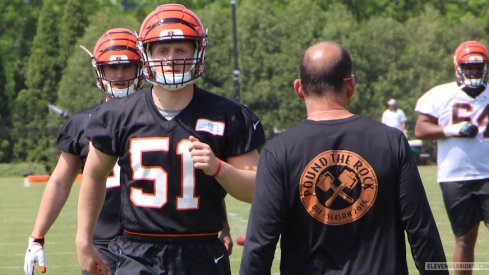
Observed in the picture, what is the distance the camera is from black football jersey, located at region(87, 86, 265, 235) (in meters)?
4.34

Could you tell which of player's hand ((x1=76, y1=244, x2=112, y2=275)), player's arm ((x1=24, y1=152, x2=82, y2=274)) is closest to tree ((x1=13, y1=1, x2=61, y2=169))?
player's arm ((x1=24, y1=152, x2=82, y2=274))

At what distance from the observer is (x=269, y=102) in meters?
36.8

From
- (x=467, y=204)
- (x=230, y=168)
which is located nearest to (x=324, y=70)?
(x=230, y=168)

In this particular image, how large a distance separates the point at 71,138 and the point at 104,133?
100cm

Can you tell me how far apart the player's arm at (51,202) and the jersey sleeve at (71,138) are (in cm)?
3

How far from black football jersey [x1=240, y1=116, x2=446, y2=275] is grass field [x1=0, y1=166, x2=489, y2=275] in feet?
19.0

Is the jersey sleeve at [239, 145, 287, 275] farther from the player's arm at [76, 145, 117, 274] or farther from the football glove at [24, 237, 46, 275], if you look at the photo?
the football glove at [24, 237, 46, 275]

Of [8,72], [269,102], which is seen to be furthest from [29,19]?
[269,102]

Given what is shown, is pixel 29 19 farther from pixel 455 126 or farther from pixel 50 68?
pixel 455 126

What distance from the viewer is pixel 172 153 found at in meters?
4.33

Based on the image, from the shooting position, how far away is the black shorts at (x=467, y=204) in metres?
8.15

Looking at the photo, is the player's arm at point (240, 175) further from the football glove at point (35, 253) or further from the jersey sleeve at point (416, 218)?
the football glove at point (35, 253)

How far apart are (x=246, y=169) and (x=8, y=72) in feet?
131

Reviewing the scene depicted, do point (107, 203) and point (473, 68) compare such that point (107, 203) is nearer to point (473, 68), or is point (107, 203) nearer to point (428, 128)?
point (428, 128)
